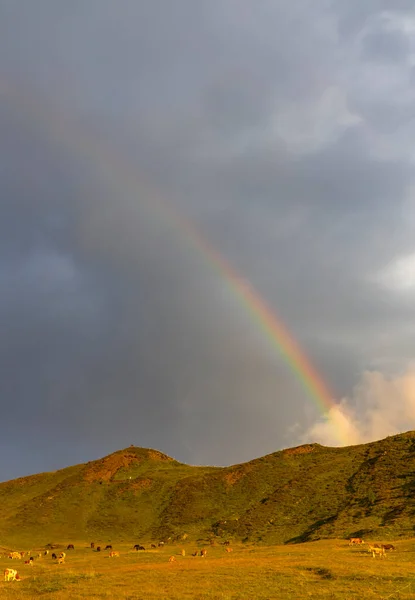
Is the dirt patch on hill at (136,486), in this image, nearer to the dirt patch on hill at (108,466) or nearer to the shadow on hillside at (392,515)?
the dirt patch on hill at (108,466)

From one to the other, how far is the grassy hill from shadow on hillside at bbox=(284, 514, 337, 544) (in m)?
0.35

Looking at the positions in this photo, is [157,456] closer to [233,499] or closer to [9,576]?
[233,499]

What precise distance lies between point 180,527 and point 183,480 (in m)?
29.6

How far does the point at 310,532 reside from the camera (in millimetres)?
72875

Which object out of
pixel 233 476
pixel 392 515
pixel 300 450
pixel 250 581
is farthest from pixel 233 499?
pixel 250 581

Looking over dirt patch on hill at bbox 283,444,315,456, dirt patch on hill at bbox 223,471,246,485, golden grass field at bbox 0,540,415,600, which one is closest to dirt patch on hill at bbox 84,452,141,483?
dirt patch on hill at bbox 223,471,246,485

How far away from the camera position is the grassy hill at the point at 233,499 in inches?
3012

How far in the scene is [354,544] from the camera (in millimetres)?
53719

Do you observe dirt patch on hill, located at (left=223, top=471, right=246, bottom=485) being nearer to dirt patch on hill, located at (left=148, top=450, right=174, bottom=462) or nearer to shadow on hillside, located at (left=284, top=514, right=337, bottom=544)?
shadow on hillside, located at (left=284, top=514, right=337, bottom=544)

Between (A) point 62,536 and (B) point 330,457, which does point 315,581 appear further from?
(B) point 330,457

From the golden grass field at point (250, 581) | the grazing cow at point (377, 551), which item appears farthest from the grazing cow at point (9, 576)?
the grazing cow at point (377, 551)

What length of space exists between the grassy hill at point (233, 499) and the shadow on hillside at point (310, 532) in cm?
35

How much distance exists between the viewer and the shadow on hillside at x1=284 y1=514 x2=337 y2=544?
69713 millimetres

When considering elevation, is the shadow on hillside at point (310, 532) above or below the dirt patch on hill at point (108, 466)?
below
